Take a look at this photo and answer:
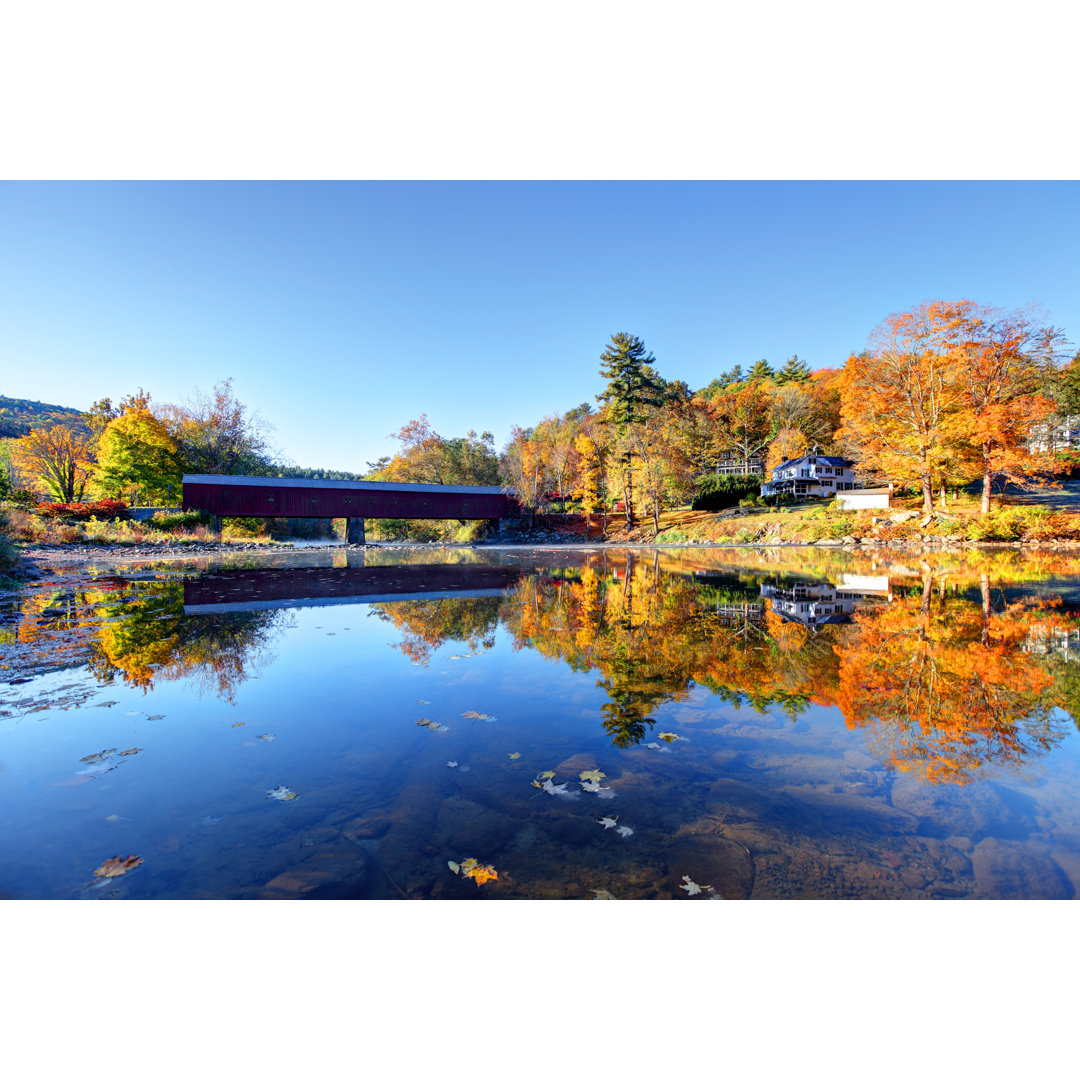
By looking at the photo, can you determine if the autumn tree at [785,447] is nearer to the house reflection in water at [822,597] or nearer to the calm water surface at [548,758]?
the house reflection in water at [822,597]

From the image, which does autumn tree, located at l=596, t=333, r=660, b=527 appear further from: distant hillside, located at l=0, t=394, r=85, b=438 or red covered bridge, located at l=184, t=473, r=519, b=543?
distant hillside, located at l=0, t=394, r=85, b=438

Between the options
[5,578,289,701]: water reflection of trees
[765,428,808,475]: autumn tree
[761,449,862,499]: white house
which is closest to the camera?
[5,578,289,701]: water reflection of trees

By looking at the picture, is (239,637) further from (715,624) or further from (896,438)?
(896,438)

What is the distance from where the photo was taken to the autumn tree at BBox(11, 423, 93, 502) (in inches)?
1610

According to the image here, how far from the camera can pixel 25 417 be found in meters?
78.6

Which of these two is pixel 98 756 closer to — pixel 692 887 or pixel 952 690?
pixel 692 887

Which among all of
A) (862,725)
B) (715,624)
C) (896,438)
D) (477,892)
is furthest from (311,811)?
(896,438)

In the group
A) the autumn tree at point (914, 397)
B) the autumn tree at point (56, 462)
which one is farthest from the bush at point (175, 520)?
the autumn tree at point (914, 397)

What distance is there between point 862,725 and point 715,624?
4121 mm

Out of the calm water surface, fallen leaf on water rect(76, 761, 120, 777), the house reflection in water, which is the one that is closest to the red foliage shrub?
the calm water surface

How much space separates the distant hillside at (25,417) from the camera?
214 ft

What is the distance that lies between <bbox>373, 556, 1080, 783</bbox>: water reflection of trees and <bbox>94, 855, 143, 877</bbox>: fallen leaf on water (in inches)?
126

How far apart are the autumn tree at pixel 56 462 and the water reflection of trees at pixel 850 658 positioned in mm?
47162

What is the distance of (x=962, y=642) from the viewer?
678 cm
